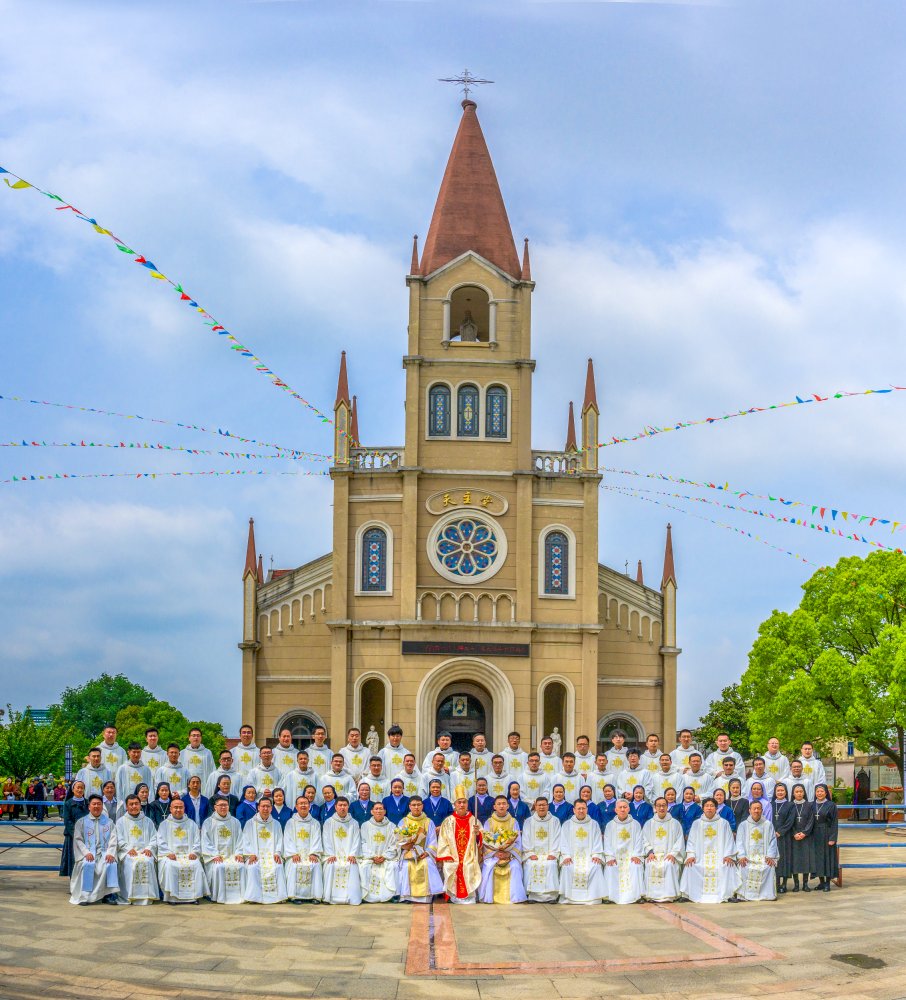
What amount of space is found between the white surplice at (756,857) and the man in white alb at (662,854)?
Result: 0.82 meters

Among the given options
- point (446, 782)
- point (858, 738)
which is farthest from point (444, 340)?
point (446, 782)

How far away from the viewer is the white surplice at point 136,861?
16203 mm

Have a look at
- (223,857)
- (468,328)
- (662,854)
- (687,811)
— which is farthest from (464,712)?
(223,857)

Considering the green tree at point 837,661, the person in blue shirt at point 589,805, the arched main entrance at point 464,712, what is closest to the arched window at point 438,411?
the arched main entrance at point 464,712

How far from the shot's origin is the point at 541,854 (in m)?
17.2

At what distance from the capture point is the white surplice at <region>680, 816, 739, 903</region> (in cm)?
1689

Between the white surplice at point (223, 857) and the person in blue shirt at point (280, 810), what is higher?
the person in blue shirt at point (280, 810)

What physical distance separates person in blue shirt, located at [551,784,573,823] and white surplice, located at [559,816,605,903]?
1.05ft

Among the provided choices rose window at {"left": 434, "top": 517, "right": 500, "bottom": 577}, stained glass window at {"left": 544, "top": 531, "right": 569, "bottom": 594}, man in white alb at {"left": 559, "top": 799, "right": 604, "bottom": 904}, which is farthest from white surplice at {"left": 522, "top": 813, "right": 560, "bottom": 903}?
stained glass window at {"left": 544, "top": 531, "right": 569, "bottom": 594}

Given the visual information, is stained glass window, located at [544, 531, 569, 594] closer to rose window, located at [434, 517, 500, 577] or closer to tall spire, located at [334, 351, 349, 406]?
rose window, located at [434, 517, 500, 577]

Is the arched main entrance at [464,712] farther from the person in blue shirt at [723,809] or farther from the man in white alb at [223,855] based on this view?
the man in white alb at [223,855]

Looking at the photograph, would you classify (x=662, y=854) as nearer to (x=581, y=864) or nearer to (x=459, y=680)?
(x=581, y=864)

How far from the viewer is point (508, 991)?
11.2 m

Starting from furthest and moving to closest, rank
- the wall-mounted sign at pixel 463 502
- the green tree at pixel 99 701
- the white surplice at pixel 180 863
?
the green tree at pixel 99 701 < the wall-mounted sign at pixel 463 502 < the white surplice at pixel 180 863
